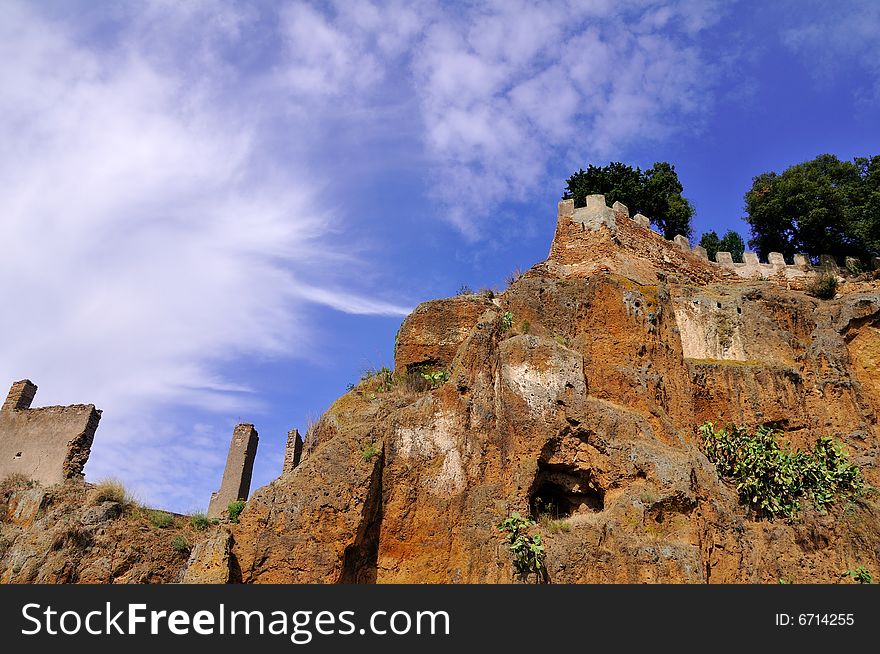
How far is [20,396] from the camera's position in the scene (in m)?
24.7

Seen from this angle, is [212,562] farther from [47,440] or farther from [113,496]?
[47,440]

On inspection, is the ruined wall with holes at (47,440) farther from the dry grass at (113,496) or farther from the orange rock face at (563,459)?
the orange rock face at (563,459)

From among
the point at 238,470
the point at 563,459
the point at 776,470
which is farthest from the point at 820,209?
the point at 238,470

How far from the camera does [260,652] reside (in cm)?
920

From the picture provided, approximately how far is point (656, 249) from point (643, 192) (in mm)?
8880

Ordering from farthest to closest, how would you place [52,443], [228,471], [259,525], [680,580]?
[228,471], [52,443], [259,525], [680,580]

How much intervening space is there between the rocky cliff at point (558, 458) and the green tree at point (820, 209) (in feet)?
36.4

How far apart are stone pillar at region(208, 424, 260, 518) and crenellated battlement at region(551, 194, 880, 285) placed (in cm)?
1402

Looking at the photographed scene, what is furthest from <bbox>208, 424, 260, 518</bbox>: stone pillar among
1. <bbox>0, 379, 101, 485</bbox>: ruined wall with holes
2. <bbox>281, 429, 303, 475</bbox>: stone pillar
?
<bbox>0, 379, 101, 485</bbox>: ruined wall with holes

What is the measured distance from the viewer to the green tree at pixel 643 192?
30022mm

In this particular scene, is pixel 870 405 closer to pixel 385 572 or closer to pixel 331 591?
pixel 385 572

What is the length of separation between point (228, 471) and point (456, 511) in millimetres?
16182

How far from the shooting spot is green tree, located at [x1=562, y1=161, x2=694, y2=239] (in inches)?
1182

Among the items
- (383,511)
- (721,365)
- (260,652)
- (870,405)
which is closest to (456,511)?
(383,511)
